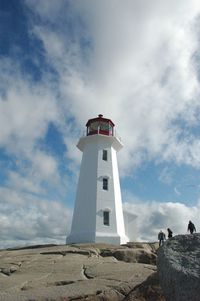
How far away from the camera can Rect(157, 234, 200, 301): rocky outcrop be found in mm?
5602

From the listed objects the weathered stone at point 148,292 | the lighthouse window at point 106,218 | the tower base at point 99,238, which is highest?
the lighthouse window at point 106,218

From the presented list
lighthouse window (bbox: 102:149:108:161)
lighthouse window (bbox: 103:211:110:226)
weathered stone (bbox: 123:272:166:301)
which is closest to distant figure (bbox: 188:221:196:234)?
lighthouse window (bbox: 103:211:110:226)

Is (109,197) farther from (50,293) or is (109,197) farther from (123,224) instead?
(50,293)

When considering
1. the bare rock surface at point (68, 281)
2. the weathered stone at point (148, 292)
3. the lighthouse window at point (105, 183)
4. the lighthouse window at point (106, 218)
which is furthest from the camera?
the lighthouse window at point (105, 183)

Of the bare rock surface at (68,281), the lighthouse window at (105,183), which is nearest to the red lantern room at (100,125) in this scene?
the lighthouse window at (105,183)

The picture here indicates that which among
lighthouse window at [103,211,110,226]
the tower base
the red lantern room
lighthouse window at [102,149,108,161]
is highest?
the red lantern room

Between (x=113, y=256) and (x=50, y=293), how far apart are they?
10.8 metres

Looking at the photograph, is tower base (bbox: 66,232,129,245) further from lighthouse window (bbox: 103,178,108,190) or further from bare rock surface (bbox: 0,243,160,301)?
bare rock surface (bbox: 0,243,160,301)

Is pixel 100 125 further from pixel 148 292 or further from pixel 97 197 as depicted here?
pixel 148 292

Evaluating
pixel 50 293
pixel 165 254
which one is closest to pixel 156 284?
pixel 165 254

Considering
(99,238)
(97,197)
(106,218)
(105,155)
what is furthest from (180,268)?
(105,155)

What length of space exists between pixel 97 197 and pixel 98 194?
11.3 inches

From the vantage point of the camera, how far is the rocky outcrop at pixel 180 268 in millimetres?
5602

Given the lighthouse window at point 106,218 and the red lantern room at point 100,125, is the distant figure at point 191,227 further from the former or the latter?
the red lantern room at point 100,125
